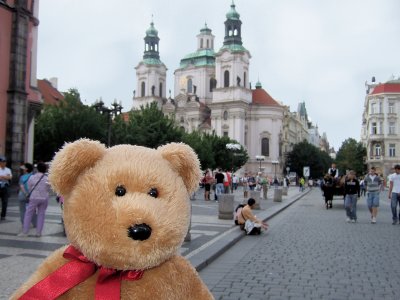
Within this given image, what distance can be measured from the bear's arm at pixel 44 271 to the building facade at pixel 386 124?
253ft

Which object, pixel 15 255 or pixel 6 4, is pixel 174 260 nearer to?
pixel 15 255

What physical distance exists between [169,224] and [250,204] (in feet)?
31.5

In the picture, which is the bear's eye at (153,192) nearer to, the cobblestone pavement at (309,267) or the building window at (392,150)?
the cobblestone pavement at (309,267)

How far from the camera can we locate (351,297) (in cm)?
564

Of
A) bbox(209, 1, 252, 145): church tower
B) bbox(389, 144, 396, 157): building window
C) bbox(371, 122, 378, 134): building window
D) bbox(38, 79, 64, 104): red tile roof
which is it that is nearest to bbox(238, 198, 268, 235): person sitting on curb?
bbox(38, 79, 64, 104): red tile roof

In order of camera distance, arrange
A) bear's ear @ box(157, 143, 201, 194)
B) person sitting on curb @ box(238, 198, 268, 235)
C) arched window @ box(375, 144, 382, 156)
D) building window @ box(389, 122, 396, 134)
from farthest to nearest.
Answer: arched window @ box(375, 144, 382, 156), building window @ box(389, 122, 396, 134), person sitting on curb @ box(238, 198, 268, 235), bear's ear @ box(157, 143, 201, 194)

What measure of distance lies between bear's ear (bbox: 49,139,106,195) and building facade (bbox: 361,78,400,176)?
7707 cm

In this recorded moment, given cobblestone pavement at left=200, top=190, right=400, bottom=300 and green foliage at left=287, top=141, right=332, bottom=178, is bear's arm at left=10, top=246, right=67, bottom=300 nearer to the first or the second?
cobblestone pavement at left=200, top=190, right=400, bottom=300

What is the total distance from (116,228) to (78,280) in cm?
41

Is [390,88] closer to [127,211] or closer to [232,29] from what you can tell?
[232,29]

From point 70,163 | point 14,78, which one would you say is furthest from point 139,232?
point 14,78

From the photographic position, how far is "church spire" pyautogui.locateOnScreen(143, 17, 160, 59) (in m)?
92.9

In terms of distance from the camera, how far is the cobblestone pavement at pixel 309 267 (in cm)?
589

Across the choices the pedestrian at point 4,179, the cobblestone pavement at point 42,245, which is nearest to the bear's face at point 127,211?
the cobblestone pavement at point 42,245
